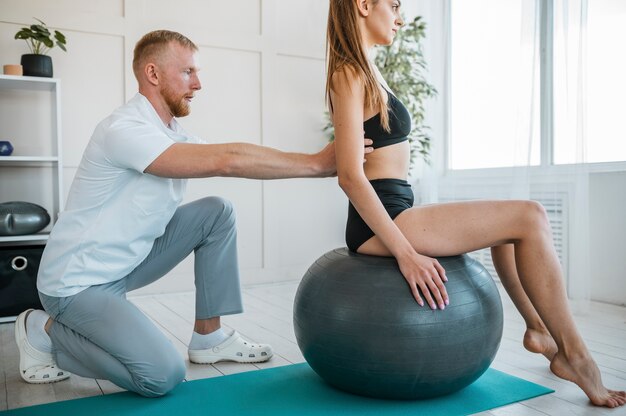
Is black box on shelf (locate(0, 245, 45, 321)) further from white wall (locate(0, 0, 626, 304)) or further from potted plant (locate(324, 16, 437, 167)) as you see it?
potted plant (locate(324, 16, 437, 167))

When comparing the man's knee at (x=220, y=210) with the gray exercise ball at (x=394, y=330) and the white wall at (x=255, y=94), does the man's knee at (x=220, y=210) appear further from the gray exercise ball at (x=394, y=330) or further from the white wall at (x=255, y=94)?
the white wall at (x=255, y=94)

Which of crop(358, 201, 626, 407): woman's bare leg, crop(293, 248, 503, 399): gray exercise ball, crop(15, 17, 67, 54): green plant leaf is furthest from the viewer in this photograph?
crop(15, 17, 67, 54): green plant leaf

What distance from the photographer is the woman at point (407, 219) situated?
154 centimetres

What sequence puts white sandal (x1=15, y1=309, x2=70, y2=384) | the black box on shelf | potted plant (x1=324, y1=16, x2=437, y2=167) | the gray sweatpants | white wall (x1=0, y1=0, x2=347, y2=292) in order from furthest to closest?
potted plant (x1=324, y1=16, x2=437, y2=167) < white wall (x1=0, y1=0, x2=347, y2=292) < the black box on shelf < white sandal (x1=15, y1=309, x2=70, y2=384) < the gray sweatpants

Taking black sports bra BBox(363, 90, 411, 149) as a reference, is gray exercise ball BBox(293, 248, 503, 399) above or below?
below

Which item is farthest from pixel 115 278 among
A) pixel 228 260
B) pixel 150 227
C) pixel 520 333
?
pixel 520 333

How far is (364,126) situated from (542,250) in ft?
1.95

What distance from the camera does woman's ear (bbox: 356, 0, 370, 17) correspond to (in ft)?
5.52

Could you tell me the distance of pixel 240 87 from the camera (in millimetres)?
3680

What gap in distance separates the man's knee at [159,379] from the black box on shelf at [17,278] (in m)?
1.29

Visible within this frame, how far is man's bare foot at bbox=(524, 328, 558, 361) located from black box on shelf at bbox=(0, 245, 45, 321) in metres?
2.13

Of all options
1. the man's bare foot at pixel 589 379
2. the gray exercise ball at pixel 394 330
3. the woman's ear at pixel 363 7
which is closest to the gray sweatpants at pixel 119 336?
the gray exercise ball at pixel 394 330

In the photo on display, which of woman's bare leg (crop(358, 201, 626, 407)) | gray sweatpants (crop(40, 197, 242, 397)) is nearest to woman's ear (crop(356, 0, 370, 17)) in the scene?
woman's bare leg (crop(358, 201, 626, 407))

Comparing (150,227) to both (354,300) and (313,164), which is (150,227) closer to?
(313,164)
